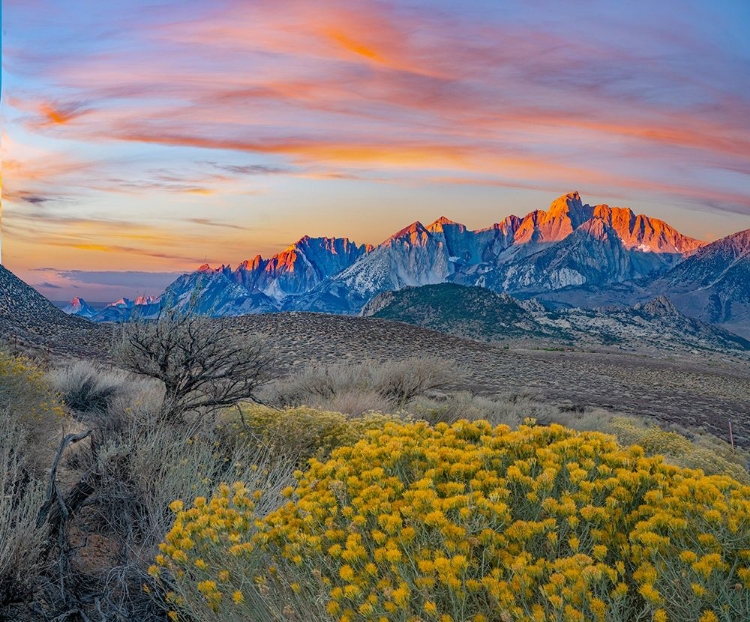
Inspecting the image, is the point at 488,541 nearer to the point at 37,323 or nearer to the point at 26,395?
the point at 26,395

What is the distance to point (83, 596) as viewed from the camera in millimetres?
4270

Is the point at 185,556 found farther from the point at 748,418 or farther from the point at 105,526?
the point at 748,418

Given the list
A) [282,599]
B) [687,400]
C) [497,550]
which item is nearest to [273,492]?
[282,599]

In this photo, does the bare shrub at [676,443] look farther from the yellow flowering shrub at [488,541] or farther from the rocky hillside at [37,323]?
the rocky hillside at [37,323]

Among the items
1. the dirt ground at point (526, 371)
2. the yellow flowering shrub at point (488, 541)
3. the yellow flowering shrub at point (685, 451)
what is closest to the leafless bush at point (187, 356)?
the yellow flowering shrub at point (488, 541)

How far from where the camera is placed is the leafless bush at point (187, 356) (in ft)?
28.3

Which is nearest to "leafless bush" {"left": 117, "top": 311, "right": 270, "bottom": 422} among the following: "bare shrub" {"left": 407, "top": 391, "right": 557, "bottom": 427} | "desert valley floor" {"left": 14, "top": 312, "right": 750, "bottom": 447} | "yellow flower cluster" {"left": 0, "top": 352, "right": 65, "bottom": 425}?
"yellow flower cluster" {"left": 0, "top": 352, "right": 65, "bottom": 425}

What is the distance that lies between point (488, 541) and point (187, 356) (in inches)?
272

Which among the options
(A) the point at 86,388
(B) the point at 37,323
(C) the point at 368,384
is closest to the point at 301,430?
(C) the point at 368,384

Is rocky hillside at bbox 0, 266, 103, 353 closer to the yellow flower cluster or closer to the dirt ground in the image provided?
the dirt ground

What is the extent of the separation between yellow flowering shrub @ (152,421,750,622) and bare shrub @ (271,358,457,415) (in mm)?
8893

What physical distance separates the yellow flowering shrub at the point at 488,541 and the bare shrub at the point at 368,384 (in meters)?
8.89

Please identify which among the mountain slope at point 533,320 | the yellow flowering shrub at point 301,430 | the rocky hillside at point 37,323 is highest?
the yellow flowering shrub at point 301,430

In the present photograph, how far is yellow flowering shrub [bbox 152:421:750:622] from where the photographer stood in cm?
235
